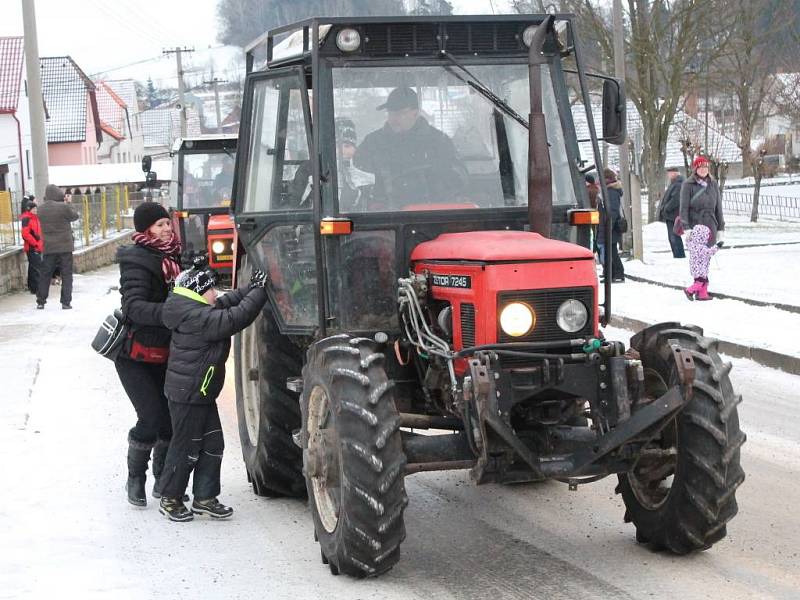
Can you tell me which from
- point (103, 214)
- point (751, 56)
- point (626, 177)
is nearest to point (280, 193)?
point (626, 177)

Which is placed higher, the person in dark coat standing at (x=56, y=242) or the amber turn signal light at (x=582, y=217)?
the amber turn signal light at (x=582, y=217)

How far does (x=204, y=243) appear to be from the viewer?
64.2 feet

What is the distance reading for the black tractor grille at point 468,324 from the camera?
5.91 metres

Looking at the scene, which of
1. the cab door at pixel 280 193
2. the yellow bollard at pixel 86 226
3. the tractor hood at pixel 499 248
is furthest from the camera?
the yellow bollard at pixel 86 226

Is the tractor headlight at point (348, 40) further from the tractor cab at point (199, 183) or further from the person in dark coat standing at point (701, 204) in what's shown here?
the tractor cab at point (199, 183)

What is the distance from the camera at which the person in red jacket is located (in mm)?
21953

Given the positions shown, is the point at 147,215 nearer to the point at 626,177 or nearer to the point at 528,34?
the point at 528,34

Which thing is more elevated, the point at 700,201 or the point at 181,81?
the point at 181,81

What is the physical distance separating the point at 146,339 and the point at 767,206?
48.6 meters

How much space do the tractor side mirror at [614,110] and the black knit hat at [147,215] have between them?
2.69m

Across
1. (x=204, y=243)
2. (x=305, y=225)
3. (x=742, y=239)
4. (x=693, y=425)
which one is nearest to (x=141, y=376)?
(x=305, y=225)

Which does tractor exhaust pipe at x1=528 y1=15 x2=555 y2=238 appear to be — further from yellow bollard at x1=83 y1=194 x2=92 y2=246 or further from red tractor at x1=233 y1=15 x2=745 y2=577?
yellow bollard at x1=83 y1=194 x2=92 y2=246

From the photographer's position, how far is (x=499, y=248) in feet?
19.4

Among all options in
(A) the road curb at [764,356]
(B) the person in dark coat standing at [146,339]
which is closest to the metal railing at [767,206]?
(A) the road curb at [764,356]
